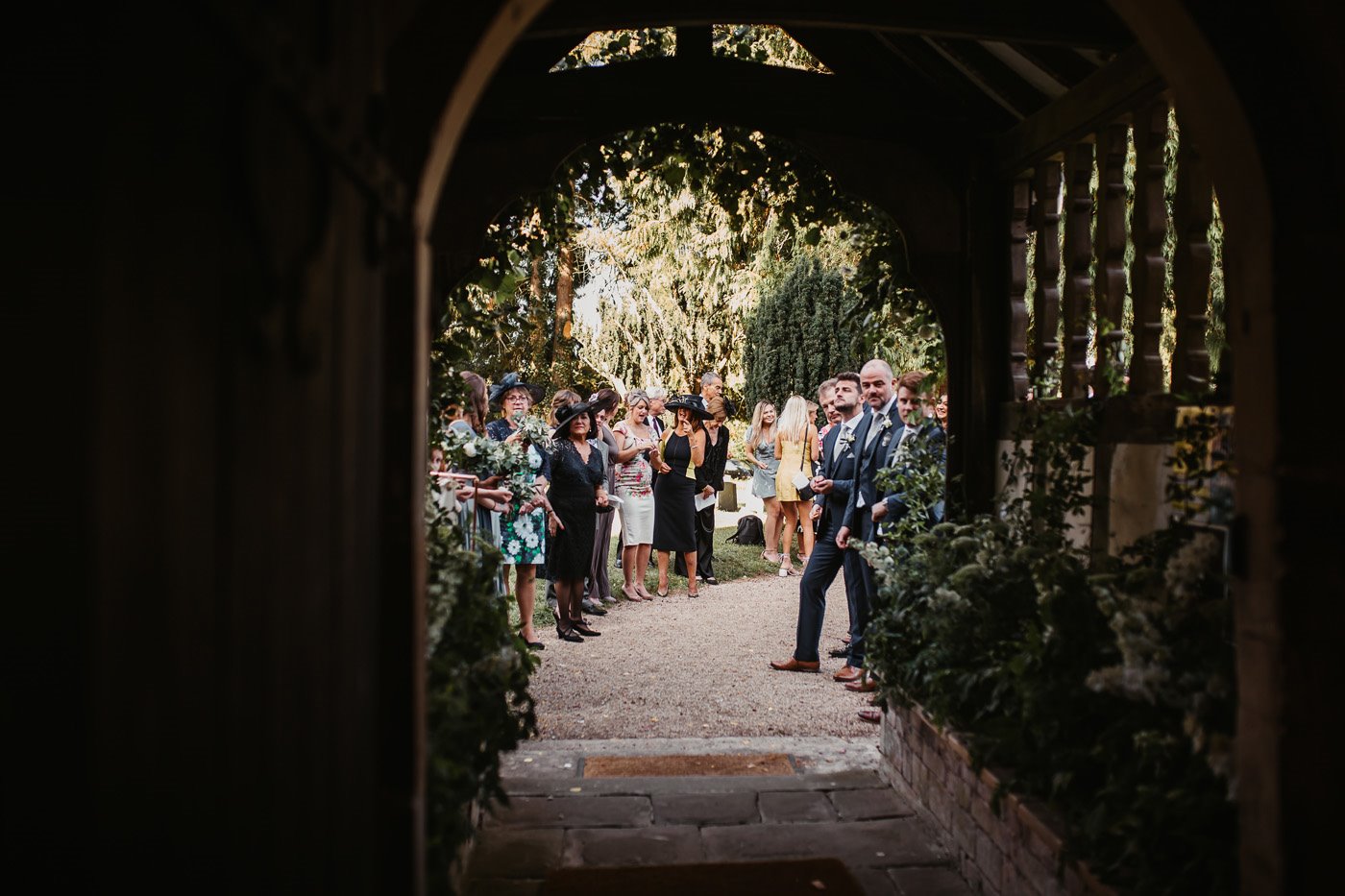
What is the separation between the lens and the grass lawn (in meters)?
9.72

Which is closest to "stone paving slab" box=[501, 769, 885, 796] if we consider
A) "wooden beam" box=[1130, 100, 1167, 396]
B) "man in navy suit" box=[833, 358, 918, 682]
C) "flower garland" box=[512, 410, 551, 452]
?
"man in navy suit" box=[833, 358, 918, 682]

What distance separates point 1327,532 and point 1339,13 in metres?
1.17

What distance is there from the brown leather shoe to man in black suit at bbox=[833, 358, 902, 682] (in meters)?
0.49

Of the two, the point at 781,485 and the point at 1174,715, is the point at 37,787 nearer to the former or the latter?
the point at 1174,715

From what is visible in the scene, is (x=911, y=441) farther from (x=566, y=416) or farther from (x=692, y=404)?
(x=692, y=404)

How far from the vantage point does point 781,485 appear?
11562 mm

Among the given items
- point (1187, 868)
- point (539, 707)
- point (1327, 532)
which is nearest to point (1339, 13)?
point (1327, 532)

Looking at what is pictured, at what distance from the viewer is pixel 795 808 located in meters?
4.48

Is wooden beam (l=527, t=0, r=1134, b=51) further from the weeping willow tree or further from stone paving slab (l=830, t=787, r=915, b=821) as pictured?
stone paving slab (l=830, t=787, r=915, b=821)

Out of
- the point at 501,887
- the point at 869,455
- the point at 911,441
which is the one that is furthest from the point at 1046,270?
the point at 501,887

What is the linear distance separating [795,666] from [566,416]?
8.52 ft

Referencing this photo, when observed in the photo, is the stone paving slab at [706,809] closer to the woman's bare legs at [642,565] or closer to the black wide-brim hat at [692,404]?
the woman's bare legs at [642,565]

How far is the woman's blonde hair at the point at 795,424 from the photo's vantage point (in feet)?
36.9

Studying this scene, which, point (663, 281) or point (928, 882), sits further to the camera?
point (663, 281)
